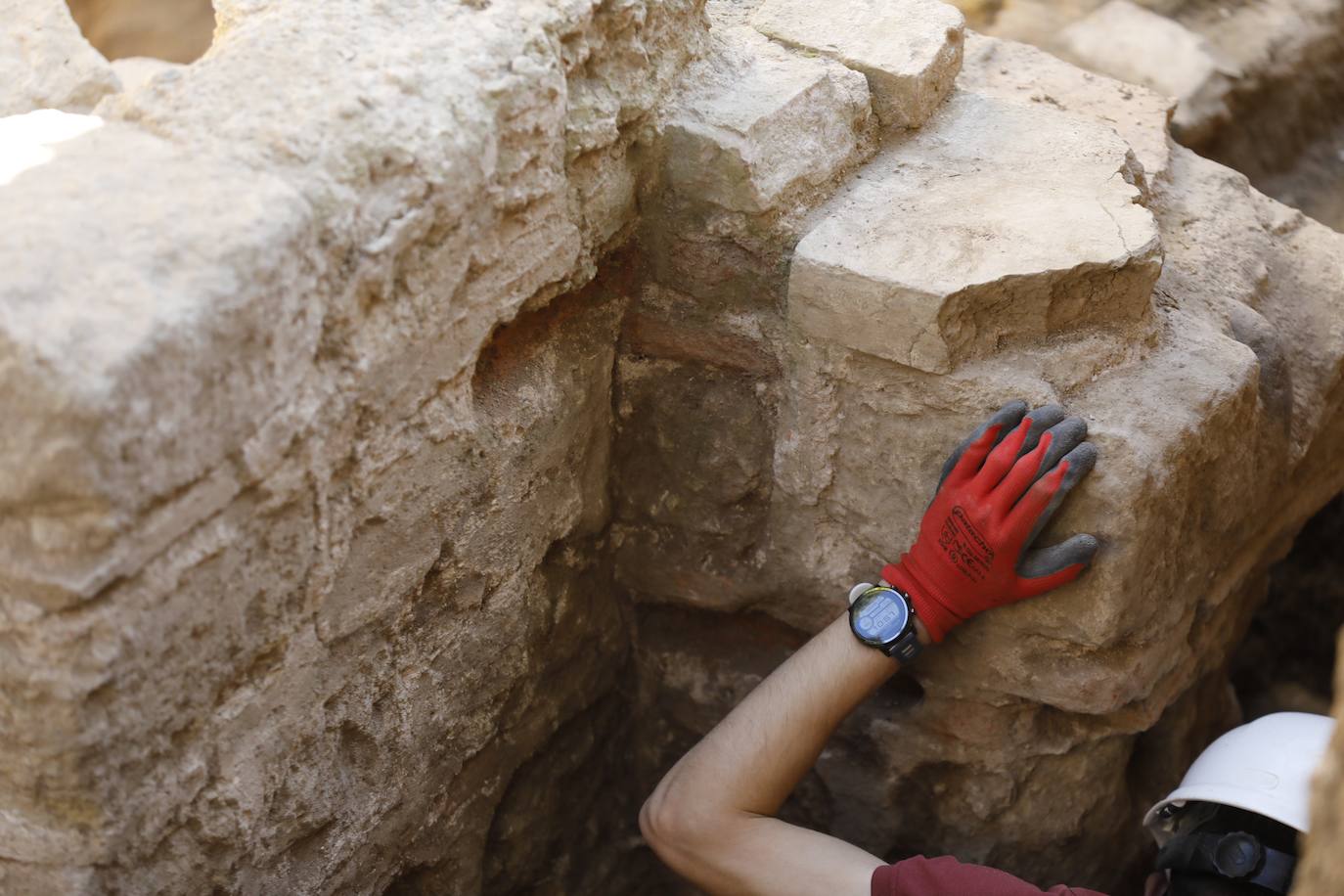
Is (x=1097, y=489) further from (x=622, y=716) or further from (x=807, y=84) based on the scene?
(x=622, y=716)

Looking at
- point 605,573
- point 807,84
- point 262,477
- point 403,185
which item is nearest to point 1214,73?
point 807,84

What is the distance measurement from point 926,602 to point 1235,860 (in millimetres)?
568

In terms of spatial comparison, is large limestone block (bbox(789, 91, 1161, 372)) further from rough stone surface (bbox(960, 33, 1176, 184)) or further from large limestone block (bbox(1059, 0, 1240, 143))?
large limestone block (bbox(1059, 0, 1240, 143))

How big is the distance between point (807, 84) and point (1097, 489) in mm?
771

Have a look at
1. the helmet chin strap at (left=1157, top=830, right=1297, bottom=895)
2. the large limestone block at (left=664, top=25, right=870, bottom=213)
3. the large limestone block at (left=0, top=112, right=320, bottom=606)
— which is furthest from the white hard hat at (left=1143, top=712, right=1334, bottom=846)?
the large limestone block at (left=0, top=112, right=320, bottom=606)

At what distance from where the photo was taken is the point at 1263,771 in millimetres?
2014

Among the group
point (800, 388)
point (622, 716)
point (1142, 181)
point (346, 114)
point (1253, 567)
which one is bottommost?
point (622, 716)

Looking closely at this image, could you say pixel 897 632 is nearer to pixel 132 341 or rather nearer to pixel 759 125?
pixel 759 125

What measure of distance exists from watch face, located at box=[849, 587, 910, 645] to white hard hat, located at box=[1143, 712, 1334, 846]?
572 mm

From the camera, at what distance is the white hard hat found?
194 centimetres

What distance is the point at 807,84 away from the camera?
2018mm

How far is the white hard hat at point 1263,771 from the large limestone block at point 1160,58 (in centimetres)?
179

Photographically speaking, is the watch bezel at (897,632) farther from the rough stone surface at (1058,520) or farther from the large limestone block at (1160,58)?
the large limestone block at (1160,58)

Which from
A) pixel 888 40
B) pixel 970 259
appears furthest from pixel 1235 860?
pixel 888 40
